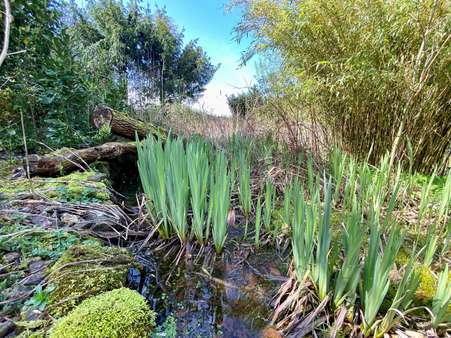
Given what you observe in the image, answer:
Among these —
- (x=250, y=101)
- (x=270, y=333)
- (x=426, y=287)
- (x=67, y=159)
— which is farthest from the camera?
(x=250, y=101)

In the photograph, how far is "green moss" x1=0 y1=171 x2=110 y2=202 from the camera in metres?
1.66

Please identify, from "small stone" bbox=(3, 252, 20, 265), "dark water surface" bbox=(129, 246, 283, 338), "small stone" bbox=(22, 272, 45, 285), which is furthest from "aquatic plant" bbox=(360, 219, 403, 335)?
"small stone" bbox=(3, 252, 20, 265)

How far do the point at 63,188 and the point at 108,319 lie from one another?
131 centimetres

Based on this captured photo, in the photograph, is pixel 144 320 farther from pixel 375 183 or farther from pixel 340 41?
pixel 340 41

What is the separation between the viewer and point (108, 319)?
75cm

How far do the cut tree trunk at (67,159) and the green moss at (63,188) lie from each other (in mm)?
139

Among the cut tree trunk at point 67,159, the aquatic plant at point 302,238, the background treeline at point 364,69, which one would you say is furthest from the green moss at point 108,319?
the background treeline at point 364,69

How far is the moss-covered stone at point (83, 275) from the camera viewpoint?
2.79 feet

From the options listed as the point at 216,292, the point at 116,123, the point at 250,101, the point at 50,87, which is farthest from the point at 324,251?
the point at 50,87

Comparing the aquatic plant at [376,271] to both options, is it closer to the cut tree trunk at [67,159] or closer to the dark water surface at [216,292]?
the dark water surface at [216,292]

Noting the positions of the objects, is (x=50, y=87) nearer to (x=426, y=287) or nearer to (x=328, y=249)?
(x=328, y=249)

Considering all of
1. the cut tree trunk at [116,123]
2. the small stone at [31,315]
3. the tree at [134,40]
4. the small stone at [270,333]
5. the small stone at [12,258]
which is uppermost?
the tree at [134,40]

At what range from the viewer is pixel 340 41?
2.33 metres

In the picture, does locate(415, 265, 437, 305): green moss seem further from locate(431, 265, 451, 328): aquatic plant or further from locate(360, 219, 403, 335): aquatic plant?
locate(360, 219, 403, 335): aquatic plant
